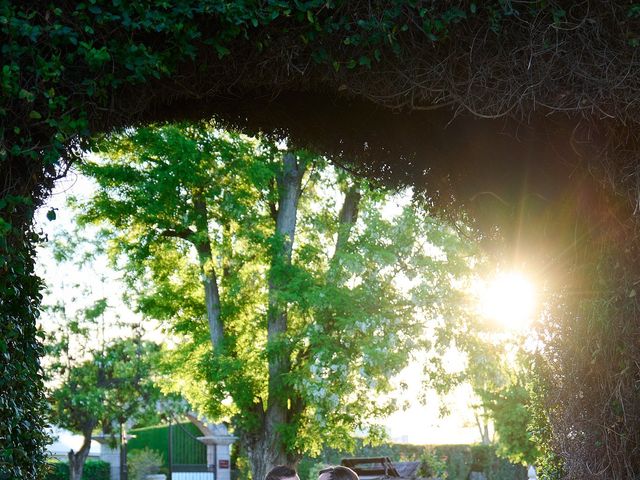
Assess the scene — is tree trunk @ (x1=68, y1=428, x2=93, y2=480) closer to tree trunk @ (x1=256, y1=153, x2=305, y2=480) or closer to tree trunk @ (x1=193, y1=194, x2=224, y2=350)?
tree trunk @ (x1=193, y1=194, x2=224, y2=350)

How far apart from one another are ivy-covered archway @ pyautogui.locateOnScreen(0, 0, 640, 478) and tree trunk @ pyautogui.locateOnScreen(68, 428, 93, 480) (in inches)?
970

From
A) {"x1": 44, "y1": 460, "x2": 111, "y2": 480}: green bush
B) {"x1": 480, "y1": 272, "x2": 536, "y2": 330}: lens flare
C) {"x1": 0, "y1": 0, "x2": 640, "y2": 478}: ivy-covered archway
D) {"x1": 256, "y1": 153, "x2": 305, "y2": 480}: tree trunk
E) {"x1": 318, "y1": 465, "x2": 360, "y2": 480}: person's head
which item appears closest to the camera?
{"x1": 0, "y1": 0, "x2": 640, "y2": 478}: ivy-covered archway

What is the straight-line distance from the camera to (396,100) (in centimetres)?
440

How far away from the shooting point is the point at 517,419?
74.9 ft

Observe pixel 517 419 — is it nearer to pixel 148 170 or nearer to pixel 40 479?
pixel 148 170

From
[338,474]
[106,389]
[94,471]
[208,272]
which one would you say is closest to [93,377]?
[106,389]

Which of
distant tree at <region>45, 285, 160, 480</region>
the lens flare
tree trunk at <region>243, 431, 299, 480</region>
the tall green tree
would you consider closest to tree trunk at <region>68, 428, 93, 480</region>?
distant tree at <region>45, 285, 160, 480</region>

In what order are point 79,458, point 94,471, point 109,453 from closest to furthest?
point 79,458 < point 94,471 < point 109,453

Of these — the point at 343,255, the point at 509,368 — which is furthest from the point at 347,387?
the point at 509,368

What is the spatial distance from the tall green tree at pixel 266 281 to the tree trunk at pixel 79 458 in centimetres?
1232

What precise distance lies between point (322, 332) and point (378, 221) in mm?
2465

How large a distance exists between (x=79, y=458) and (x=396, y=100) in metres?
26.3

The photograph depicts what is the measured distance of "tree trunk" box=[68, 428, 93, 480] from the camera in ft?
90.6

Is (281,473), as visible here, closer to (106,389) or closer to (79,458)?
(106,389)
